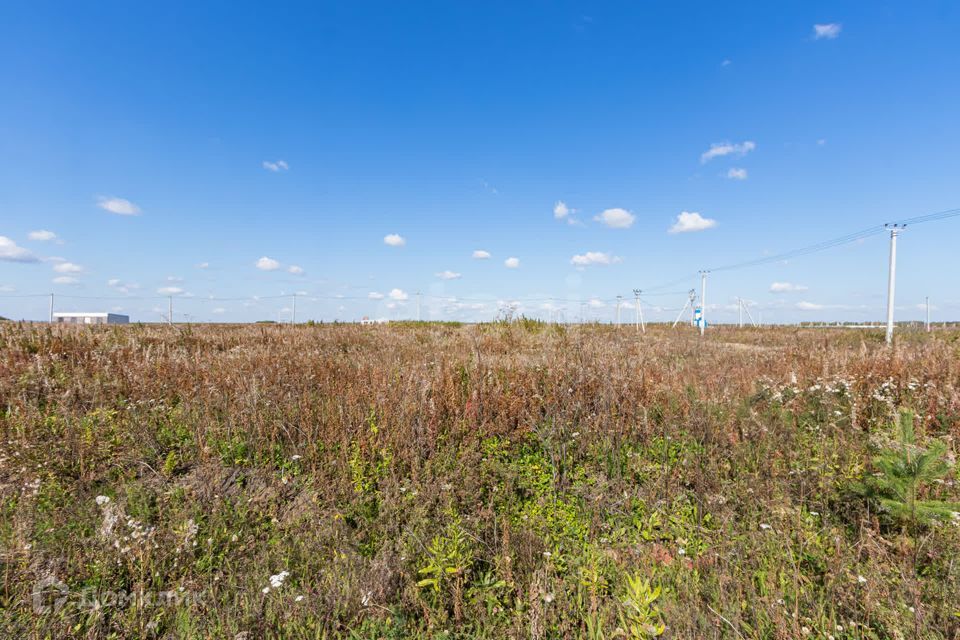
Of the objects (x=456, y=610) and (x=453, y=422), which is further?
(x=453, y=422)

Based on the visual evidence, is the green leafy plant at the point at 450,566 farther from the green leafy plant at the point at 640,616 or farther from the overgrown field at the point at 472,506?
the green leafy plant at the point at 640,616

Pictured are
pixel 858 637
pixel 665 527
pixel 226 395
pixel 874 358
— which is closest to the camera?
pixel 858 637

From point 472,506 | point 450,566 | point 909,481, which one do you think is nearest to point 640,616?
point 450,566

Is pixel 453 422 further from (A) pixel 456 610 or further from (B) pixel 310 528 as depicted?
(A) pixel 456 610

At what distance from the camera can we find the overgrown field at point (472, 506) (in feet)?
7.18

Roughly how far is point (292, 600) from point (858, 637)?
10.5 feet

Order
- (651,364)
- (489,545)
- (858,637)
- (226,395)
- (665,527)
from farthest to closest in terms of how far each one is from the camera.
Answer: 1. (651,364)
2. (226,395)
3. (665,527)
4. (489,545)
5. (858,637)

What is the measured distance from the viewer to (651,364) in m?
7.12

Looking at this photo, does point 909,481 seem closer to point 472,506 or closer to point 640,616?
point 640,616

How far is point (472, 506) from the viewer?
324 cm

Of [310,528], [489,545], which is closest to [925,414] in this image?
[489,545]

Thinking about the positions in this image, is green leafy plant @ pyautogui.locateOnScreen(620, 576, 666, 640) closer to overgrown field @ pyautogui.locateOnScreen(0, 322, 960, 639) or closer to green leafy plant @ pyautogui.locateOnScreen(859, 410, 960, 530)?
overgrown field @ pyautogui.locateOnScreen(0, 322, 960, 639)

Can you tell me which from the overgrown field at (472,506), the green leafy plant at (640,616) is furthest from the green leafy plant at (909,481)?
the green leafy plant at (640,616)

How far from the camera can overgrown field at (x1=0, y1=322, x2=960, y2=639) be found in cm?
219
